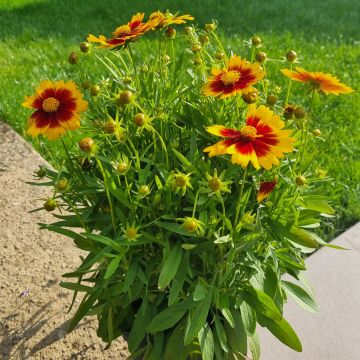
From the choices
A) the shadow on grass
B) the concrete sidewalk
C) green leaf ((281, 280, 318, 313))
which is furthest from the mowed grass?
green leaf ((281, 280, 318, 313))

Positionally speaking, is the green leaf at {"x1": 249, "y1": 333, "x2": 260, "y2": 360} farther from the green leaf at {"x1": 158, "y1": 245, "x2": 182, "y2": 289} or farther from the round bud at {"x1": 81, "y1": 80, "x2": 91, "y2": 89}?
the round bud at {"x1": 81, "y1": 80, "x2": 91, "y2": 89}

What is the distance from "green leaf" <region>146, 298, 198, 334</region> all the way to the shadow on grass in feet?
11.8

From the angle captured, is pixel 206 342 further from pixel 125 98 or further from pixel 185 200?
pixel 125 98

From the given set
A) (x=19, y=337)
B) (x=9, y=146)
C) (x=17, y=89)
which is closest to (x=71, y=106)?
(x=19, y=337)

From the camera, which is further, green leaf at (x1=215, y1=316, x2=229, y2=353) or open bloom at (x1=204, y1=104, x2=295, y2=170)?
green leaf at (x1=215, y1=316, x2=229, y2=353)

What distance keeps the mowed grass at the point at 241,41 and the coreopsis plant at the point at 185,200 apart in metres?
1.05

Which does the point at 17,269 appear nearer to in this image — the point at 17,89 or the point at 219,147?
the point at 219,147

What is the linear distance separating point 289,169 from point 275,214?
136mm

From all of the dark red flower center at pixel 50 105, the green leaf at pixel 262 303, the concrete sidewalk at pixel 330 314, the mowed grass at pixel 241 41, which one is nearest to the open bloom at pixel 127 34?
the dark red flower center at pixel 50 105

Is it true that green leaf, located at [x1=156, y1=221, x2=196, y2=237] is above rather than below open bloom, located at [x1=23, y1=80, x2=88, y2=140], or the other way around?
below

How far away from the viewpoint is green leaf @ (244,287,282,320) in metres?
1.36

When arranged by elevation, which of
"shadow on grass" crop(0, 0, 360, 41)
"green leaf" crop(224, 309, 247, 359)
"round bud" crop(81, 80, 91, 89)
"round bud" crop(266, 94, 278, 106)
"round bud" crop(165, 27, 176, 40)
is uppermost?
"round bud" crop(165, 27, 176, 40)

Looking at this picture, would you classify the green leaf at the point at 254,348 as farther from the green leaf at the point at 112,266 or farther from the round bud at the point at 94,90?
the round bud at the point at 94,90

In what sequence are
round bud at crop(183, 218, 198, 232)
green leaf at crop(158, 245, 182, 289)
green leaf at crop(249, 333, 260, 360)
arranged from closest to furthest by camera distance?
1. round bud at crop(183, 218, 198, 232)
2. green leaf at crop(158, 245, 182, 289)
3. green leaf at crop(249, 333, 260, 360)
